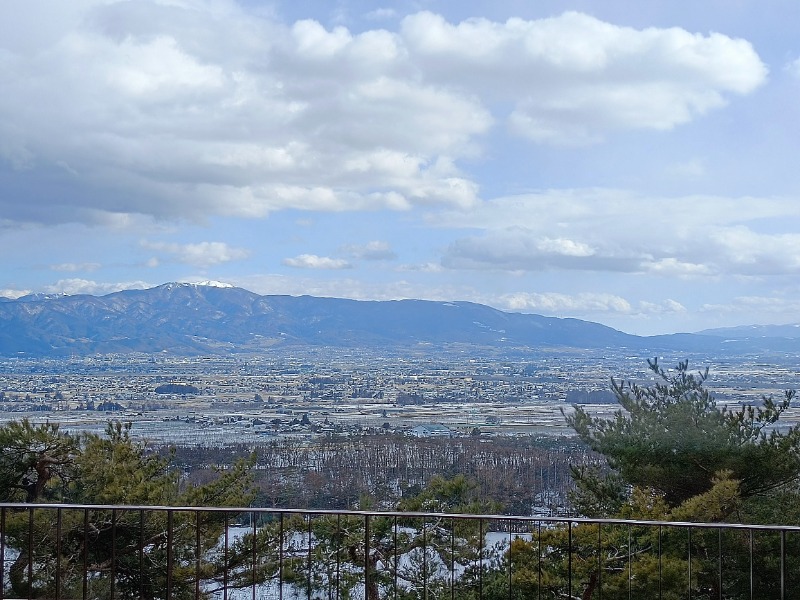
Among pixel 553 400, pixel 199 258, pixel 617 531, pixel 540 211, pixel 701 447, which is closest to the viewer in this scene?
pixel 617 531

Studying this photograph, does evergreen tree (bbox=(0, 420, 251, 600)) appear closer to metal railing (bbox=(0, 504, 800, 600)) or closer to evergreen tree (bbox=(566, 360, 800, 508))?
metal railing (bbox=(0, 504, 800, 600))

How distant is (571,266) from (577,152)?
10.5 m

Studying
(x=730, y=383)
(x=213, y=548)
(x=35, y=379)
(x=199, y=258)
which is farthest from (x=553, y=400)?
(x=199, y=258)

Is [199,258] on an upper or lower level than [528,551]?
upper

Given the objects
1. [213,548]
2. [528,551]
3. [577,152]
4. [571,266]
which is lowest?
[213,548]

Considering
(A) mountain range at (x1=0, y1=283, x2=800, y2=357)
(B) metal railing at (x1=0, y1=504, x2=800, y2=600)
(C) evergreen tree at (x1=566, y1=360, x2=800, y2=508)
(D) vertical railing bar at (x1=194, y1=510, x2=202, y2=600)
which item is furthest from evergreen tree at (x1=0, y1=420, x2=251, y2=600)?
(A) mountain range at (x1=0, y1=283, x2=800, y2=357)

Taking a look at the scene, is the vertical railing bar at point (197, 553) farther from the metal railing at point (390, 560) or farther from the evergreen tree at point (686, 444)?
the evergreen tree at point (686, 444)

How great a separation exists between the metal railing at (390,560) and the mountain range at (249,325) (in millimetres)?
26786

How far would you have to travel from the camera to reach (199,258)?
48594 mm

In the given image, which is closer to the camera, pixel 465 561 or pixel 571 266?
pixel 465 561

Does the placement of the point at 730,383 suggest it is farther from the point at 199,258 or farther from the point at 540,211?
the point at 199,258

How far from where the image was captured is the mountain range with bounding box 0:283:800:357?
41281mm

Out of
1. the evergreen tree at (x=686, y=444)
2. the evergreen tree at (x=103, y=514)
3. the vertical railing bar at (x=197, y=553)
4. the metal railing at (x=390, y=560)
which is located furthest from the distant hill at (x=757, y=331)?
the vertical railing bar at (x=197, y=553)

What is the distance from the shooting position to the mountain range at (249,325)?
1625 inches
